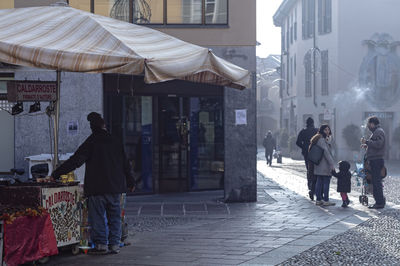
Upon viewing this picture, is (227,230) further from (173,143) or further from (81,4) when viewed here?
(81,4)

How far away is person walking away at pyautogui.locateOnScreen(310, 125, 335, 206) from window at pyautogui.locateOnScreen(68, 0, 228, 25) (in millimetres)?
3296

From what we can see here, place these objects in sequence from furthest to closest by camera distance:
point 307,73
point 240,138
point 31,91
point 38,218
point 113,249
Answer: point 307,73 → point 240,138 → point 113,249 → point 31,91 → point 38,218

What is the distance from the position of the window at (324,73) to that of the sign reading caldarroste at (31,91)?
33.1 m

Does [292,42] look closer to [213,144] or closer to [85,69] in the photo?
[213,144]

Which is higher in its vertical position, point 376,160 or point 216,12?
point 216,12

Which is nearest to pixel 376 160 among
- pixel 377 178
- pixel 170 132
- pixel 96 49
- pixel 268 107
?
pixel 377 178

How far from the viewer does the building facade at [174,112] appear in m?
14.0

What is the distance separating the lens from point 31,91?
8359 millimetres

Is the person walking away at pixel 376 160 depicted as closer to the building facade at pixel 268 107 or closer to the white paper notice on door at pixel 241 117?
the white paper notice on door at pixel 241 117

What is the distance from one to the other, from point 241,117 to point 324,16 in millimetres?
27762

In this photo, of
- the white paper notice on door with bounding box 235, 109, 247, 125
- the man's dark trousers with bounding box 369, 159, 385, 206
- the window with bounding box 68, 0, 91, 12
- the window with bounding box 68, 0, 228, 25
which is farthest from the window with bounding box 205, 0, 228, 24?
the man's dark trousers with bounding box 369, 159, 385, 206

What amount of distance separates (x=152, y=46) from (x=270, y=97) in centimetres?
6222

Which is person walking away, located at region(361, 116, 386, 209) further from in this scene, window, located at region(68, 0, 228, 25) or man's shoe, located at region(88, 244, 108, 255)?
man's shoe, located at region(88, 244, 108, 255)

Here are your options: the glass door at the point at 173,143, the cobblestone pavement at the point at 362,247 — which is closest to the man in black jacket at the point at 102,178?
the cobblestone pavement at the point at 362,247
